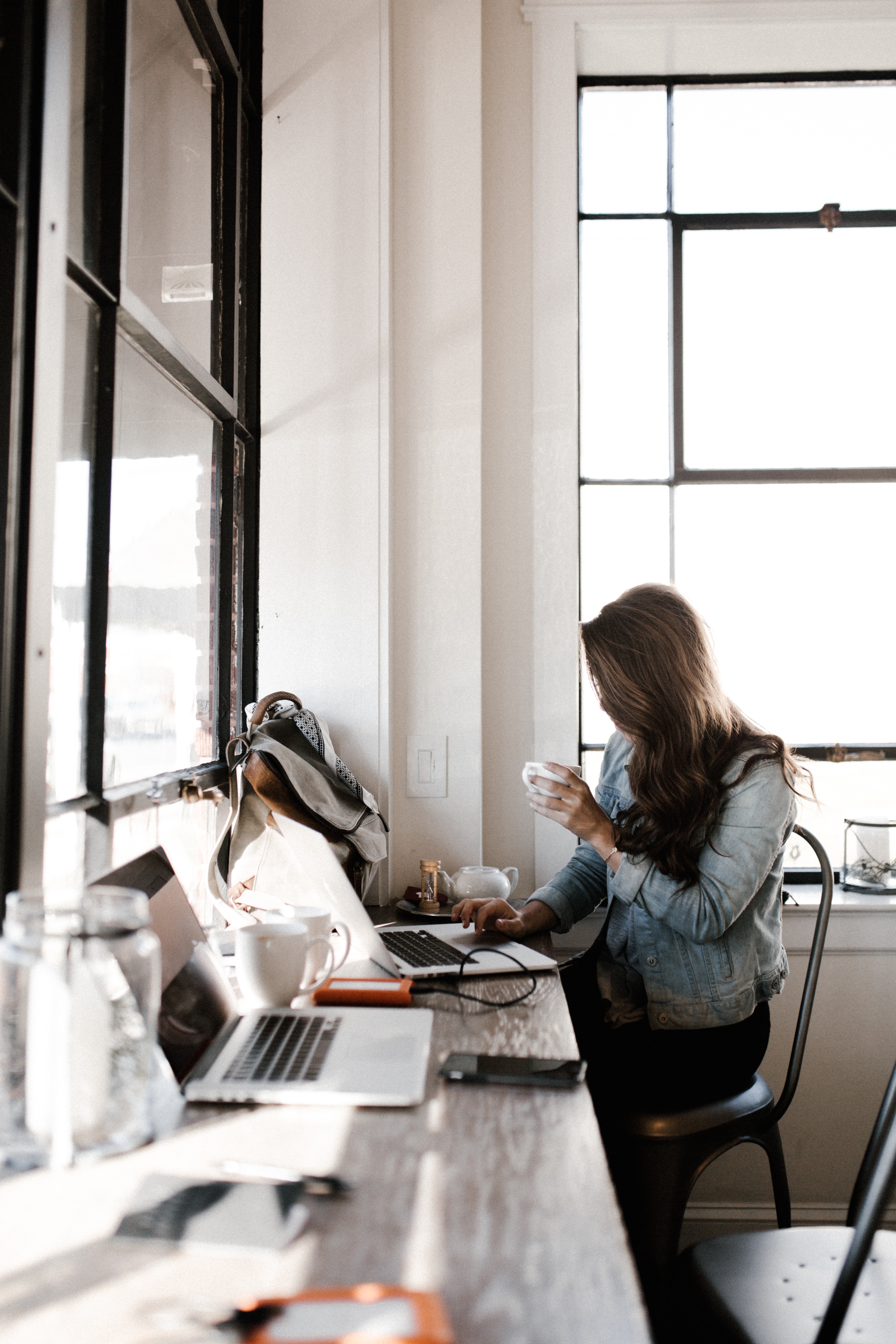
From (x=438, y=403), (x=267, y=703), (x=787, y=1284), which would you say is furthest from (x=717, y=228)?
(x=787, y=1284)

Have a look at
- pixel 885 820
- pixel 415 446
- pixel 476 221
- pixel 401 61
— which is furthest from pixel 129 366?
pixel 885 820

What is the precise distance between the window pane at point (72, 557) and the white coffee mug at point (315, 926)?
0.31 metres

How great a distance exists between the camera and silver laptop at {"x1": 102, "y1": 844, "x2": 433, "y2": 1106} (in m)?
0.90

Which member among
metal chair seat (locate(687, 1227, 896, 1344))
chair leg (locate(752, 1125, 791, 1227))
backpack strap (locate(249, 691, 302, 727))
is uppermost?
backpack strap (locate(249, 691, 302, 727))

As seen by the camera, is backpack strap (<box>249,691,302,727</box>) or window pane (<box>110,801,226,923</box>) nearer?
window pane (<box>110,801,226,923</box>)

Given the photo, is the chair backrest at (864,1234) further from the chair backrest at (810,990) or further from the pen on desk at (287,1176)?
the chair backrest at (810,990)

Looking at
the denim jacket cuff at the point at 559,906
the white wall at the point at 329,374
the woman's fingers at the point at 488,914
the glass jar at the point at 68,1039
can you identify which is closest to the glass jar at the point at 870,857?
the denim jacket cuff at the point at 559,906

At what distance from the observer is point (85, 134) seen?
3.97 ft

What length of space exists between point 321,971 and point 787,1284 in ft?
2.19

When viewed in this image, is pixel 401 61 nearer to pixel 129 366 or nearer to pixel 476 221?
pixel 476 221

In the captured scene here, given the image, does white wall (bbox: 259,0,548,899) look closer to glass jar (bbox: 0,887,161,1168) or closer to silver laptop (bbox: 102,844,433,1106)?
silver laptop (bbox: 102,844,433,1106)

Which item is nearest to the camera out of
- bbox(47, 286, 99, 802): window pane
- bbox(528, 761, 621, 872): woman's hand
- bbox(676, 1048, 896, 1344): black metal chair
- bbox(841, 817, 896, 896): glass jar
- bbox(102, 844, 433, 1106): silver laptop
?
bbox(102, 844, 433, 1106): silver laptop

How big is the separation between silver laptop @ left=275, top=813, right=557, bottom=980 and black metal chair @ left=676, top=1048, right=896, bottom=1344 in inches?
16.6

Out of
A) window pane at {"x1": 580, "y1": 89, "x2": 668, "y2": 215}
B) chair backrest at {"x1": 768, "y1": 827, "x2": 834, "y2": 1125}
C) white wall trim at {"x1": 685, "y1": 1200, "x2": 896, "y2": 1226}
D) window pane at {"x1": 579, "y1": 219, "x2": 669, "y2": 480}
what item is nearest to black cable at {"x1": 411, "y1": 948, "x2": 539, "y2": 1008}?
chair backrest at {"x1": 768, "y1": 827, "x2": 834, "y2": 1125}
